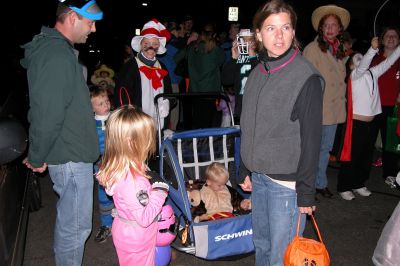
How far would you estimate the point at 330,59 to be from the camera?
4.58 meters

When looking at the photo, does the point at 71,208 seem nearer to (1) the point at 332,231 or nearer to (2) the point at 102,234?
(2) the point at 102,234

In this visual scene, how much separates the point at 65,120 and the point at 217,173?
1880mm

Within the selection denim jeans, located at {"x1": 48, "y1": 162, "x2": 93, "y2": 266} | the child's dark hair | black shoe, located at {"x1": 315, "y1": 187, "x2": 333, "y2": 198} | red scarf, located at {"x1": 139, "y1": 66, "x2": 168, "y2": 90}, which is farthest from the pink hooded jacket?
black shoe, located at {"x1": 315, "y1": 187, "x2": 333, "y2": 198}

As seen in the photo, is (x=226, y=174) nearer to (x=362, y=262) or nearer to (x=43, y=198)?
(x=362, y=262)

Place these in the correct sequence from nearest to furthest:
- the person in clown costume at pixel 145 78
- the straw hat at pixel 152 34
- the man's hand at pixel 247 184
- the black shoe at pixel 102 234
A: the man's hand at pixel 247 184 → the black shoe at pixel 102 234 → the person in clown costume at pixel 145 78 → the straw hat at pixel 152 34

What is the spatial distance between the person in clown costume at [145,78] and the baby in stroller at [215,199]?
0.98 m

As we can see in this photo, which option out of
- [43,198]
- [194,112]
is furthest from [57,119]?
[194,112]

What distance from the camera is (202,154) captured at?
444 cm

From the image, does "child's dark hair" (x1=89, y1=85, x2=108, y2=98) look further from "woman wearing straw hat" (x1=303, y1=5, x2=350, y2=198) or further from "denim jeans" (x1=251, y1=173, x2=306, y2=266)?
"woman wearing straw hat" (x1=303, y1=5, x2=350, y2=198)

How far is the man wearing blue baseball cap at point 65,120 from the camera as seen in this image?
2.44 meters

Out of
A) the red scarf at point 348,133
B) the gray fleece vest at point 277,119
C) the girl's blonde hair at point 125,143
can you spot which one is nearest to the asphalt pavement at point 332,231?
the red scarf at point 348,133

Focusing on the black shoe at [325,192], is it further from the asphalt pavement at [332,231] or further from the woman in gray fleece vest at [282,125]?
the woman in gray fleece vest at [282,125]

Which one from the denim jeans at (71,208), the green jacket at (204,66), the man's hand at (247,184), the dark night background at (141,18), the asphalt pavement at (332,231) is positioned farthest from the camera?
the green jacket at (204,66)

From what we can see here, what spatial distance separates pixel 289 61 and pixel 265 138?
50 centimetres
